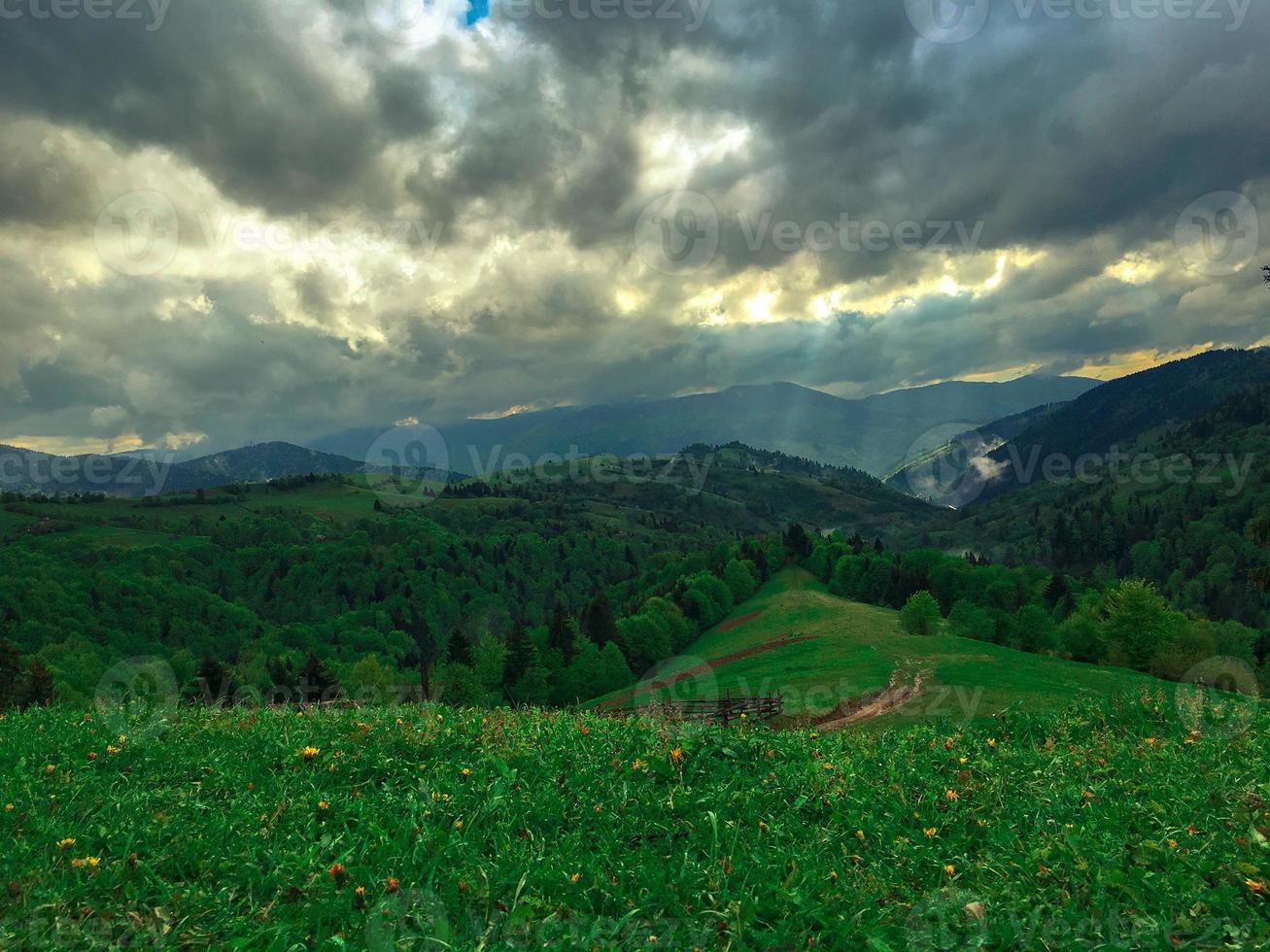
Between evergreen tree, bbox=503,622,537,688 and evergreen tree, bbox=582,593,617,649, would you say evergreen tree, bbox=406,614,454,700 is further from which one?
evergreen tree, bbox=503,622,537,688

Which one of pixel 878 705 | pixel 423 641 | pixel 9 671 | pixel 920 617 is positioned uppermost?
pixel 9 671

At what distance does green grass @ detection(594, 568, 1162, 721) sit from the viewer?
42000 mm

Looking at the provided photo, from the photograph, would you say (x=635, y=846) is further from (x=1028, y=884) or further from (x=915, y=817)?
(x=1028, y=884)

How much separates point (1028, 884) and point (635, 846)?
13.4ft

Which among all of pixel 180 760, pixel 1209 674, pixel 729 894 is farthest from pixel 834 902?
pixel 1209 674

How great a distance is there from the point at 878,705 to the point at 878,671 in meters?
9.62

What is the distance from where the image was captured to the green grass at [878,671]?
138 ft

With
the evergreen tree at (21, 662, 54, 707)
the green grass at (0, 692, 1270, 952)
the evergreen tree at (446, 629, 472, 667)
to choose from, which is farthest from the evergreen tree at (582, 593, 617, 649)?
the green grass at (0, 692, 1270, 952)

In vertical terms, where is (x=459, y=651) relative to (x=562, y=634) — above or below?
below

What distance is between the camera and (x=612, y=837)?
7.55 m

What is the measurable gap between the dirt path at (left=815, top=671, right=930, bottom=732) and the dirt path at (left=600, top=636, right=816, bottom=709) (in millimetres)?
28276

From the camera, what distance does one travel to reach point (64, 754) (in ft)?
30.1

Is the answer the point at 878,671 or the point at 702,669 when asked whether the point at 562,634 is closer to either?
the point at 702,669

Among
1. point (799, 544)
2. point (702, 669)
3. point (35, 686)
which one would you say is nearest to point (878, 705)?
point (702, 669)
